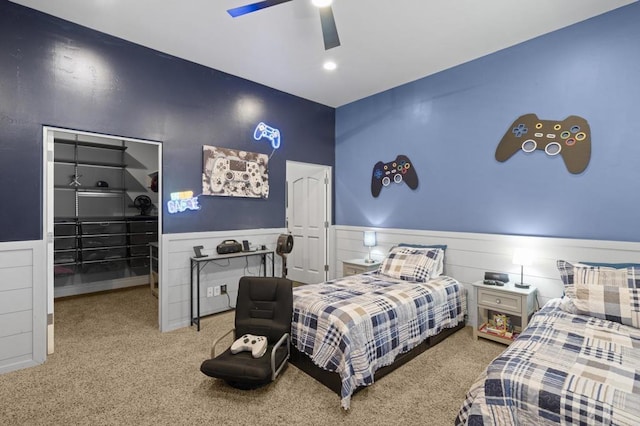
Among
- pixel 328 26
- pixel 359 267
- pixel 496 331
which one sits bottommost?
pixel 496 331

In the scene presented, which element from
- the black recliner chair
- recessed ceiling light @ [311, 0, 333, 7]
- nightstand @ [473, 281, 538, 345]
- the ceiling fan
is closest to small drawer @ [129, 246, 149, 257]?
the black recliner chair

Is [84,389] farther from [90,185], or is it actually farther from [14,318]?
[90,185]

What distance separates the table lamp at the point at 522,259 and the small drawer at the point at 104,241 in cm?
590

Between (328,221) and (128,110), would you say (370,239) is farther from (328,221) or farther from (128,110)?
(128,110)

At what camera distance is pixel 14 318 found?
2717 millimetres

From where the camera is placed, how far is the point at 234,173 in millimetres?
4168

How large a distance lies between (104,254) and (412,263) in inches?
196

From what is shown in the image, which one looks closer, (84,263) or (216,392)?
(216,392)

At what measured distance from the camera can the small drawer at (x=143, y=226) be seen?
543cm

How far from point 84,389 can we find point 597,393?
3.31m

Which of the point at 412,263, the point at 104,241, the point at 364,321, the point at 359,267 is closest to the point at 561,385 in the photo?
the point at 364,321

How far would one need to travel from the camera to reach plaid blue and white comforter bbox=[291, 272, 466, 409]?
2301 millimetres

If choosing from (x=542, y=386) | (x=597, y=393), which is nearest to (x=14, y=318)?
(x=542, y=386)

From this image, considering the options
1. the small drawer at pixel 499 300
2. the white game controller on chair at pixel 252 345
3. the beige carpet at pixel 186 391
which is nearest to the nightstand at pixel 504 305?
the small drawer at pixel 499 300
